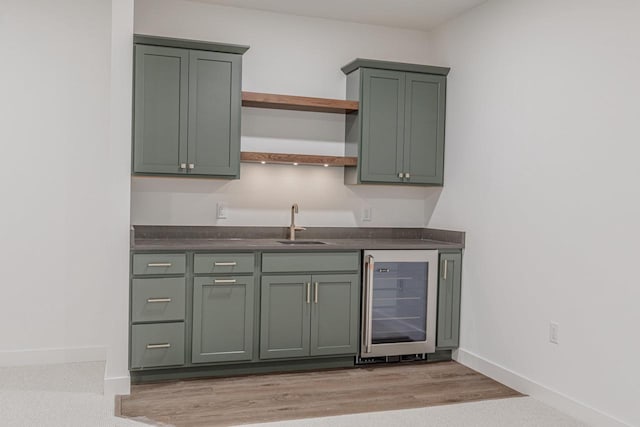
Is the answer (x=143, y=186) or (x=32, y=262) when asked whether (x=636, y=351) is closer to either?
(x=143, y=186)

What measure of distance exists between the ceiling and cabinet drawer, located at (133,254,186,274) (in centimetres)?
193

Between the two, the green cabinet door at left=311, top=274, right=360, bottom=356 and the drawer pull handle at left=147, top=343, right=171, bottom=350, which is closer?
the drawer pull handle at left=147, top=343, right=171, bottom=350

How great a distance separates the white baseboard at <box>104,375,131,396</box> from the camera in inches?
138

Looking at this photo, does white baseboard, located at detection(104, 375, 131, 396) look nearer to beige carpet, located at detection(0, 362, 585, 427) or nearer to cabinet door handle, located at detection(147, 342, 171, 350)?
beige carpet, located at detection(0, 362, 585, 427)

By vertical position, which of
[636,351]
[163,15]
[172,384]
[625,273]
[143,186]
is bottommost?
[172,384]

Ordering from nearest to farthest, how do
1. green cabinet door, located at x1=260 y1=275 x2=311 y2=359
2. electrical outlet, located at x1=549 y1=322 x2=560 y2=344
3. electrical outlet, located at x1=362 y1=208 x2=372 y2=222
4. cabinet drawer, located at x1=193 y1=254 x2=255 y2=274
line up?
electrical outlet, located at x1=549 y1=322 x2=560 y2=344 < cabinet drawer, located at x1=193 y1=254 x2=255 y2=274 < green cabinet door, located at x1=260 y1=275 x2=311 y2=359 < electrical outlet, located at x1=362 y1=208 x2=372 y2=222

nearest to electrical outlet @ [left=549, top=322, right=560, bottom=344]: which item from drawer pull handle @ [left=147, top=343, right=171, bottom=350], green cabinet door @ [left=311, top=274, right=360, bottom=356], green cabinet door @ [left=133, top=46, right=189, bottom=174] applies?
green cabinet door @ [left=311, top=274, right=360, bottom=356]

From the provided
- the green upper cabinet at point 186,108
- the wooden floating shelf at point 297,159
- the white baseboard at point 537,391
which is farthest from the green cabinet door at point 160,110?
the white baseboard at point 537,391

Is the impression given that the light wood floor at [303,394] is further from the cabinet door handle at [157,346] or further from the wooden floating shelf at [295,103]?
the wooden floating shelf at [295,103]

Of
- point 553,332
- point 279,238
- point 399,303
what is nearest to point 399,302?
point 399,303

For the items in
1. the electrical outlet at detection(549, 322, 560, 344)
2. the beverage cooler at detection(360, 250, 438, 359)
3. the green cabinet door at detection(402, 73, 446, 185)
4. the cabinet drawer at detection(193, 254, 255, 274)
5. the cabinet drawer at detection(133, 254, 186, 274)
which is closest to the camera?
the electrical outlet at detection(549, 322, 560, 344)

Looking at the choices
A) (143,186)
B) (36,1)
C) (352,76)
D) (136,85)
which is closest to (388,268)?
(352,76)

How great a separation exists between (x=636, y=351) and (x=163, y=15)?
369 cm

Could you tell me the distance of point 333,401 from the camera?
11.3ft
